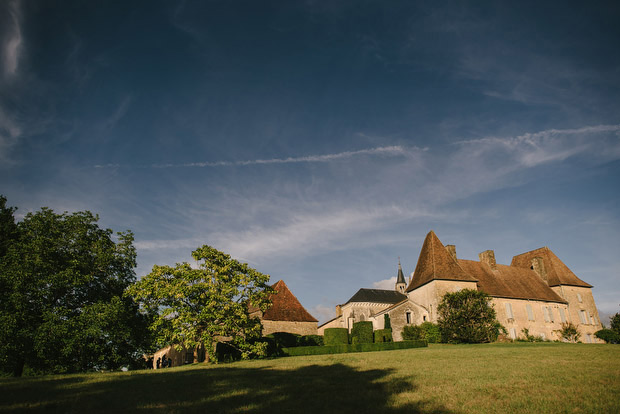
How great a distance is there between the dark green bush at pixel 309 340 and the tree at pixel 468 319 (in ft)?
40.2

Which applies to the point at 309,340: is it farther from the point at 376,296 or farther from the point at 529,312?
the point at 529,312

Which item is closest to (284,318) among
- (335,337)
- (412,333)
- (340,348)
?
(335,337)

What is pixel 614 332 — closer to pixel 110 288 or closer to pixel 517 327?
pixel 517 327

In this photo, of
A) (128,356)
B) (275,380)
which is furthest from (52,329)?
(275,380)

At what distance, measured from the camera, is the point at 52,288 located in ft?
62.7

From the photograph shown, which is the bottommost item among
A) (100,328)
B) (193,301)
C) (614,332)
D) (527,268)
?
(614,332)

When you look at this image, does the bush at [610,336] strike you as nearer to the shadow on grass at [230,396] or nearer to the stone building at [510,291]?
the stone building at [510,291]

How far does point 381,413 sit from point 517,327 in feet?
136

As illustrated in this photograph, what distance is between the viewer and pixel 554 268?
45594 mm

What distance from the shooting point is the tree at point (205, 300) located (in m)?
19.0

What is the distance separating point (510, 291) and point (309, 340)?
2603cm

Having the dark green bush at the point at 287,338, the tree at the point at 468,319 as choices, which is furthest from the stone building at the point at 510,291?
the dark green bush at the point at 287,338

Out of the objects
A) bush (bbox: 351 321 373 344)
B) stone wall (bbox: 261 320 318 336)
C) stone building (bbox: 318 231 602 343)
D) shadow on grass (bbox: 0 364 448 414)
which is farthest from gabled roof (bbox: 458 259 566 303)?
shadow on grass (bbox: 0 364 448 414)

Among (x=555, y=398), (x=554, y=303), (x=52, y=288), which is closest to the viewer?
(x=555, y=398)
